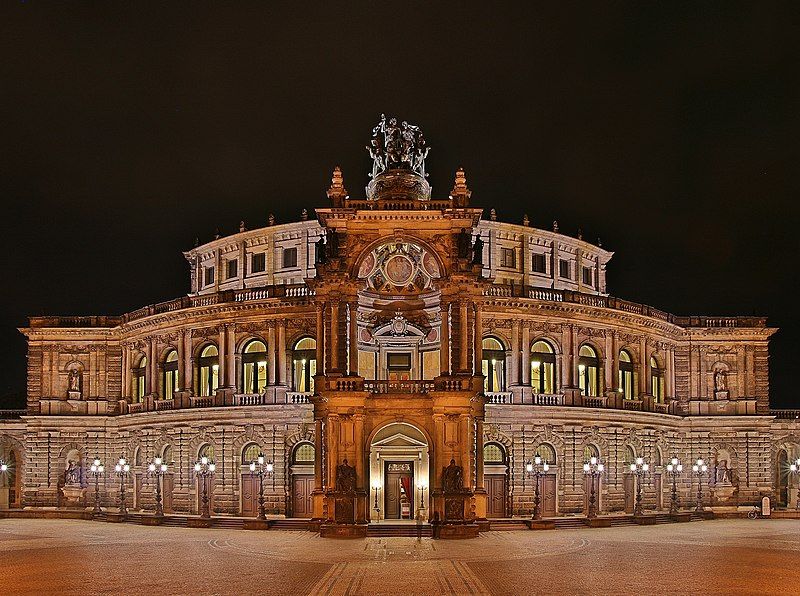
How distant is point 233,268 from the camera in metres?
85.2

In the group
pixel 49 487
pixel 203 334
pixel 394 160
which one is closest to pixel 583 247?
pixel 394 160

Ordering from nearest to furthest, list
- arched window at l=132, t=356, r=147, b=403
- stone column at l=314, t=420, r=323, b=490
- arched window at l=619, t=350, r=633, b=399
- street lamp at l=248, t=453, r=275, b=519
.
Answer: stone column at l=314, t=420, r=323, b=490
street lamp at l=248, t=453, r=275, b=519
arched window at l=619, t=350, r=633, b=399
arched window at l=132, t=356, r=147, b=403

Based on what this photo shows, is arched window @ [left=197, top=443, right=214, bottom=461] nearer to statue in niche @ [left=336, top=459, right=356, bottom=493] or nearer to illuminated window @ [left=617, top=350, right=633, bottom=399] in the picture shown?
statue in niche @ [left=336, top=459, right=356, bottom=493]

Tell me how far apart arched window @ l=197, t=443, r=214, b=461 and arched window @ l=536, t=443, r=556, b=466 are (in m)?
22.7

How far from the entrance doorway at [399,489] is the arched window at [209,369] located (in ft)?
56.1

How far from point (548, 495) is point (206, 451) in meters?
23.9

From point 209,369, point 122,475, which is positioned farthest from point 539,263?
point 122,475

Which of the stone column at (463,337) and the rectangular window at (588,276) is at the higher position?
the rectangular window at (588,276)

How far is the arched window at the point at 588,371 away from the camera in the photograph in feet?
250

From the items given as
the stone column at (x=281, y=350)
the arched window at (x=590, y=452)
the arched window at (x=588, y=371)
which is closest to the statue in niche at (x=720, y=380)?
the arched window at (x=588, y=371)

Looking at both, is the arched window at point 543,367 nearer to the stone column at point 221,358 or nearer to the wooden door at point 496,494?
the wooden door at point 496,494

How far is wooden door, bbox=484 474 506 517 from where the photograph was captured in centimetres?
7012

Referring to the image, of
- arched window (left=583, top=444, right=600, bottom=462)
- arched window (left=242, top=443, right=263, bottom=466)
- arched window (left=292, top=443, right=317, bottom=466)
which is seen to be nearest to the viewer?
arched window (left=292, top=443, right=317, bottom=466)

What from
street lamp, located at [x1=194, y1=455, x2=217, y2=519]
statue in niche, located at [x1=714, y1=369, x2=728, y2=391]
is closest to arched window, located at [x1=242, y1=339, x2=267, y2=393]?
street lamp, located at [x1=194, y1=455, x2=217, y2=519]
